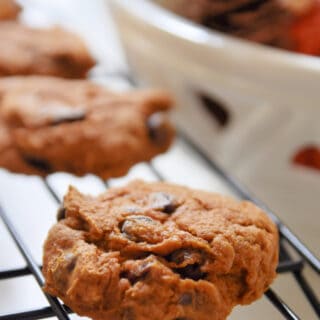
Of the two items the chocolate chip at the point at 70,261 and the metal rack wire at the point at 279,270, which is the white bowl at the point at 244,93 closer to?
the metal rack wire at the point at 279,270

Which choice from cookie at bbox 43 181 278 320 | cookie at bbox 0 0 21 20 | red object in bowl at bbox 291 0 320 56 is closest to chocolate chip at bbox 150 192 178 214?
cookie at bbox 43 181 278 320

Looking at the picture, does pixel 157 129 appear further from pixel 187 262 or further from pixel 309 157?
pixel 187 262

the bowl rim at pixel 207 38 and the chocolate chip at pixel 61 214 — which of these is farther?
the bowl rim at pixel 207 38

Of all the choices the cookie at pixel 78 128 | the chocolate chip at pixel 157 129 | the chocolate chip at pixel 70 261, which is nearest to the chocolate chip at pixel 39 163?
the cookie at pixel 78 128

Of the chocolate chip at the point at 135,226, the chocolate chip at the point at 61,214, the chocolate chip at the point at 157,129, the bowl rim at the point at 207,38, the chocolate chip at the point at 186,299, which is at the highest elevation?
the bowl rim at the point at 207,38

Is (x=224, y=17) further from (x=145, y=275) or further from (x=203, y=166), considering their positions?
(x=145, y=275)

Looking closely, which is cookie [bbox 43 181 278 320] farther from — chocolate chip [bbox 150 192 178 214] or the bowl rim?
the bowl rim

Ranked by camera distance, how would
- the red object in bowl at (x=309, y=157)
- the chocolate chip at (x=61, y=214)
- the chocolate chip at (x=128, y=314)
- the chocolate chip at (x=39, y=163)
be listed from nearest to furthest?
the chocolate chip at (x=128, y=314) < the chocolate chip at (x=61, y=214) < the chocolate chip at (x=39, y=163) < the red object in bowl at (x=309, y=157)
